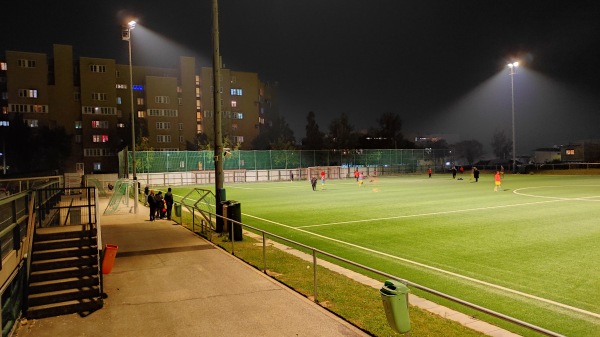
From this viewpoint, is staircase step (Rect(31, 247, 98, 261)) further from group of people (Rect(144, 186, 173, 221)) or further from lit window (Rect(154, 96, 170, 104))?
lit window (Rect(154, 96, 170, 104))

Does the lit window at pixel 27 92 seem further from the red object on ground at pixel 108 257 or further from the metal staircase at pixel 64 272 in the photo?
the red object on ground at pixel 108 257

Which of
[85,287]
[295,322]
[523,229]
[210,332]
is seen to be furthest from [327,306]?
[523,229]

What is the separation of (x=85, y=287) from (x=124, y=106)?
258 feet

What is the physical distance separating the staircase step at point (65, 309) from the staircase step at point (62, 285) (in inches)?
20.8

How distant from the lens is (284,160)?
2498 inches

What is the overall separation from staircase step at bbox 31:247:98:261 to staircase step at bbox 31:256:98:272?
0.11 meters

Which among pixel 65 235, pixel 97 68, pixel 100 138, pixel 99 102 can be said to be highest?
pixel 97 68

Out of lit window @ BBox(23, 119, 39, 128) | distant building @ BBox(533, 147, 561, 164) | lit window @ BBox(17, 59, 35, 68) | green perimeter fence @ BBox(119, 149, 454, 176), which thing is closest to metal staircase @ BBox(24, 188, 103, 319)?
green perimeter fence @ BBox(119, 149, 454, 176)

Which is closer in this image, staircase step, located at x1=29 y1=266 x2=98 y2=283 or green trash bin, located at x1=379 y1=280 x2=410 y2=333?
green trash bin, located at x1=379 y1=280 x2=410 y2=333

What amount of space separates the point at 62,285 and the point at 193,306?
2787 mm

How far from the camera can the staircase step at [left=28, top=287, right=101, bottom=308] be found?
27.1 feet

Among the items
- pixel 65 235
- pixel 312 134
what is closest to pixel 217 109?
pixel 65 235

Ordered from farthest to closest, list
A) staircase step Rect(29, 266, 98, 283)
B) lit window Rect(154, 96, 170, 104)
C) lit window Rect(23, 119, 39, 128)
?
1. lit window Rect(154, 96, 170, 104)
2. lit window Rect(23, 119, 39, 128)
3. staircase step Rect(29, 266, 98, 283)

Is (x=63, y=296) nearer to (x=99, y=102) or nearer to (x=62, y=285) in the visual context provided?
(x=62, y=285)
